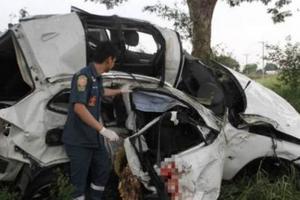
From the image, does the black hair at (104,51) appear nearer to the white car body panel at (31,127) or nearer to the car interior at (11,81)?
the white car body panel at (31,127)

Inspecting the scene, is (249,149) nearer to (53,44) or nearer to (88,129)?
(88,129)

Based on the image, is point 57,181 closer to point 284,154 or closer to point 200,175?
point 200,175

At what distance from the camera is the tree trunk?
12516 millimetres

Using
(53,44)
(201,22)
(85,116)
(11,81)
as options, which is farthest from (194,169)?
(201,22)

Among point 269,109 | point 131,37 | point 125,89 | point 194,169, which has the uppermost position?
point 131,37

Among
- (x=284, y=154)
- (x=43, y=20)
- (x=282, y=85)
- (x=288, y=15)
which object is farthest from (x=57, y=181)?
(x=288, y=15)

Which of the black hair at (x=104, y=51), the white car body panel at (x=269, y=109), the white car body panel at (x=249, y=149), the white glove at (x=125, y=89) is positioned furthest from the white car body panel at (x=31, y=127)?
the white car body panel at (x=269, y=109)

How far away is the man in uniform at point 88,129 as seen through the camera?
4.31 meters

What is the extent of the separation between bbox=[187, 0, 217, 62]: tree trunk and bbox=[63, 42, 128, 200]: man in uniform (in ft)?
26.5

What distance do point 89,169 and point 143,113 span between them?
749 mm

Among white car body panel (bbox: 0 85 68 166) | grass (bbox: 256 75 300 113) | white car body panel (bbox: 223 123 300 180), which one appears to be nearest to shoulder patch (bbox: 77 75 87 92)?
white car body panel (bbox: 0 85 68 166)

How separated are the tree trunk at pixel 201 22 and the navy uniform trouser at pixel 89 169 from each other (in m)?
8.05

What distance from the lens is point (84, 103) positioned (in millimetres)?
4297

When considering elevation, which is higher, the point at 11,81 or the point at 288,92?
the point at 11,81
